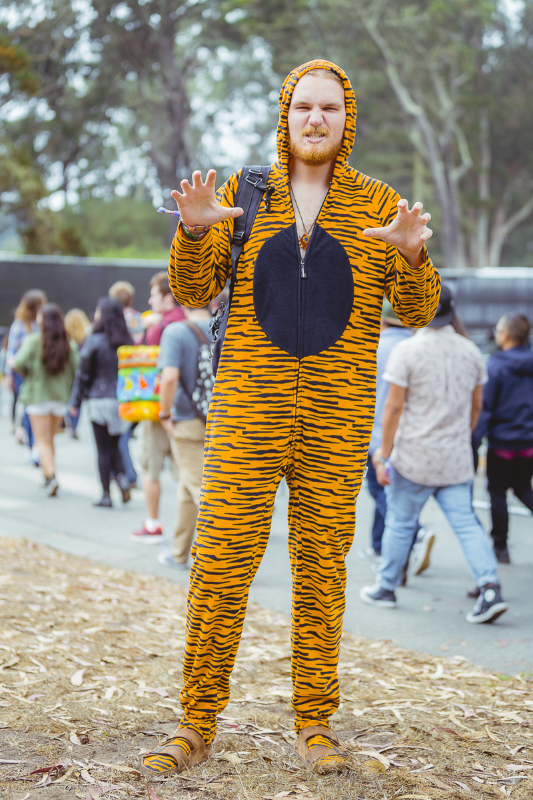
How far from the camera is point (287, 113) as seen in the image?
2.91 m

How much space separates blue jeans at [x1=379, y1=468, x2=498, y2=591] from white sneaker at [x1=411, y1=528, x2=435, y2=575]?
637mm

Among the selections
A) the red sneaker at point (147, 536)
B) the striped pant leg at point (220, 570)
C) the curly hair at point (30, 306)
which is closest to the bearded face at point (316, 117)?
the striped pant leg at point (220, 570)

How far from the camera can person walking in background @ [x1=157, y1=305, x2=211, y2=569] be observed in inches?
235

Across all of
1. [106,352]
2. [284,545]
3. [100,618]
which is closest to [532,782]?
[100,618]

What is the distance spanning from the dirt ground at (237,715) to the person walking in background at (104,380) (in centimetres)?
347

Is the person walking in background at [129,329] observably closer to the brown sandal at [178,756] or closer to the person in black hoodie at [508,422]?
the person in black hoodie at [508,422]

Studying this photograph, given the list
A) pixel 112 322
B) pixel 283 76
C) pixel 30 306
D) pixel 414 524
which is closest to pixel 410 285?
pixel 414 524

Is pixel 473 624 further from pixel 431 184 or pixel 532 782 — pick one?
pixel 431 184

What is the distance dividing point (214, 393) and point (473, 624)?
2.86 metres

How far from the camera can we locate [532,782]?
2.90 meters

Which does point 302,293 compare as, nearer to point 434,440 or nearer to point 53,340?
point 434,440

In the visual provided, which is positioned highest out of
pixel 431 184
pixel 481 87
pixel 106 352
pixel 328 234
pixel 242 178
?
pixel 481 87

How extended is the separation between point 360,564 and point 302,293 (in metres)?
3.90

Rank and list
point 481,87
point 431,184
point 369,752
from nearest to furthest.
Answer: point 369,752
point 481,87
point 431,184
